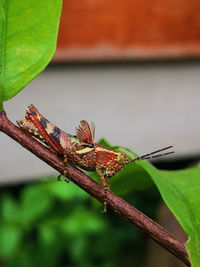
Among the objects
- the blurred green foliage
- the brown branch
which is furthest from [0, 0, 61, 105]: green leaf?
the blurred green foliage

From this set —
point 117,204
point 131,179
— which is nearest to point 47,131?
point 131,179

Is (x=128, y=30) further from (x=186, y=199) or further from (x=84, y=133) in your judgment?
(x=186, y=199)

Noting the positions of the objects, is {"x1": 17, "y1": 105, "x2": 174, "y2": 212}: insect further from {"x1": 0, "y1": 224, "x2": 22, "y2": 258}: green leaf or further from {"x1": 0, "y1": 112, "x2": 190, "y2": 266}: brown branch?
{"x1": 0, "y1": 224, "x2": 22, "y2": 258}: green leaf

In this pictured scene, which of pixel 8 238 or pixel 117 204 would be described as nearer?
pixel 117 204

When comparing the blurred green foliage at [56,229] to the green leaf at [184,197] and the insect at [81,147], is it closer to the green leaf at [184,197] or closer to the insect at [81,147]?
the insect at [81,147]

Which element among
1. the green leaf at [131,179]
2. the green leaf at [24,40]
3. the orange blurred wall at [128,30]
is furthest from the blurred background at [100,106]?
the green leaf at [24,40]

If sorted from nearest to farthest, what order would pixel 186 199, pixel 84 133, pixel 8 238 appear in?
pixel 186 199, pixel 84 133, pixel 8 238

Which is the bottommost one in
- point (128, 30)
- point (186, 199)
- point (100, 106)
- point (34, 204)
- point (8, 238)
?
point (8, 238)
